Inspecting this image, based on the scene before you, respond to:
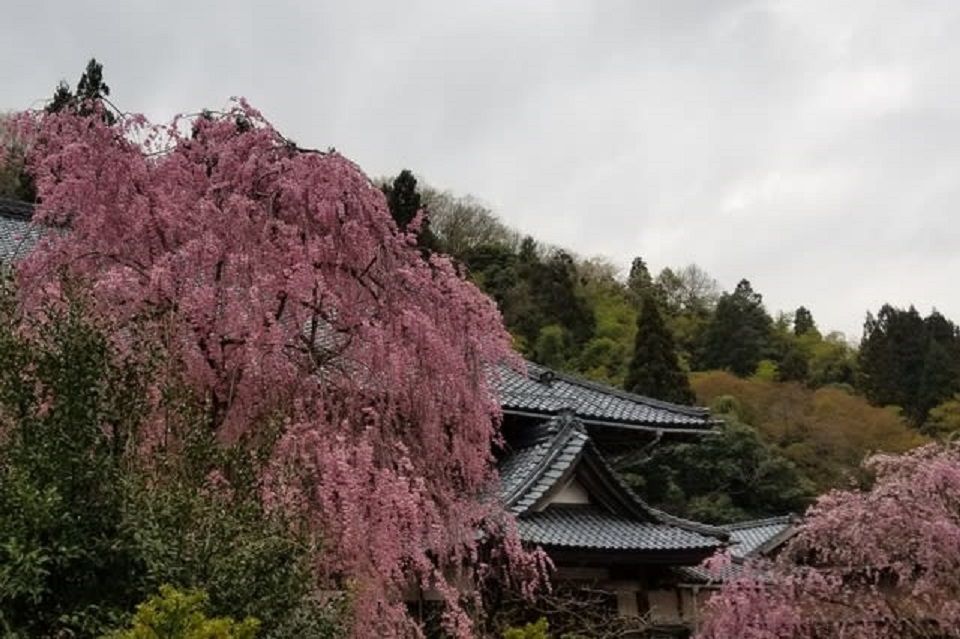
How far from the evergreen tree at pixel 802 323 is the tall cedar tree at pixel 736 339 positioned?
5.92 metres

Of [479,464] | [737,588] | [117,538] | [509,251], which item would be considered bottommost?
[737,588]

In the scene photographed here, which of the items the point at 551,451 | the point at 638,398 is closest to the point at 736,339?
the point at 638,398

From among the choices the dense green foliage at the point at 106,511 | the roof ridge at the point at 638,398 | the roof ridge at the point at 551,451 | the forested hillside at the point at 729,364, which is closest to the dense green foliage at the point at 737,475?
the forested hillside at the point at 729,364

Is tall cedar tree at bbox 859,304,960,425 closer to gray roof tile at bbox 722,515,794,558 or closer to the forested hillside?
the forested hillside

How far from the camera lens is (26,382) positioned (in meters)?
4.98

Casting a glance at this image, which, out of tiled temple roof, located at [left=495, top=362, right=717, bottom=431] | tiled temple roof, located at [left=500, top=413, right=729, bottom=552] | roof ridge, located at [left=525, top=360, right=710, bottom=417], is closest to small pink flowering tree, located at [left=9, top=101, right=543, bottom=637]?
tiled temple roof, located at [left=500, top=413, right=729, bottom=552]

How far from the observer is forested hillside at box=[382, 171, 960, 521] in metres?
31.3

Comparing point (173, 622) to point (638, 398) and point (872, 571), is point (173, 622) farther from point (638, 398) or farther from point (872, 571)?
point (638, 398)

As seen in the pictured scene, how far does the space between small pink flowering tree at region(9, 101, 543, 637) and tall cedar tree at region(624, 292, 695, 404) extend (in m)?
26.2

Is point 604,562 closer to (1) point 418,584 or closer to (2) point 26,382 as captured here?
(1) point 418,584

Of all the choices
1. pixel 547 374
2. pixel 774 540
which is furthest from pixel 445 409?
pixel 774 540

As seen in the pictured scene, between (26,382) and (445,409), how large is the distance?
2679 millimetres

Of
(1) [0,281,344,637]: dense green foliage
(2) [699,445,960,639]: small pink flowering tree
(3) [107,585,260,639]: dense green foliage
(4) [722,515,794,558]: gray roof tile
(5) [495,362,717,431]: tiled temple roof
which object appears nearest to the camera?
(3) [107,585,260,639]: dense green foliage

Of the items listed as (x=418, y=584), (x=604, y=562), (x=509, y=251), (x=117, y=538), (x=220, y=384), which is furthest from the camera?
(x=509, y=251)
